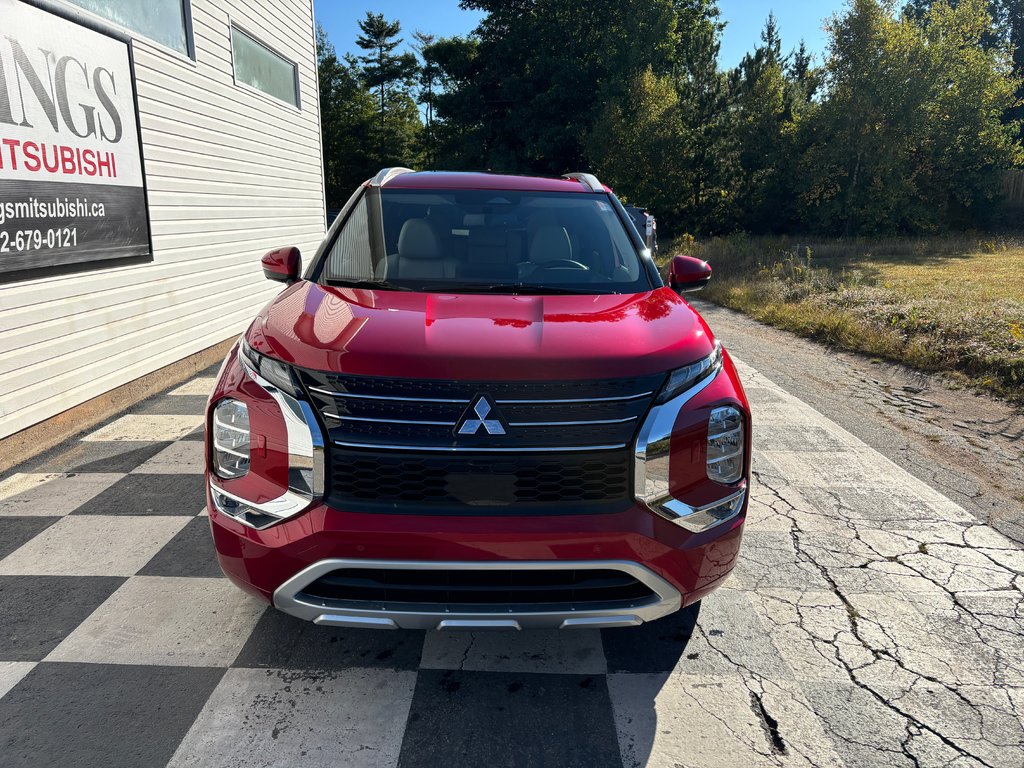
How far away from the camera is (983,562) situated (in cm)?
345

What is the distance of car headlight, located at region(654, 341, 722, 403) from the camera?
2.31 m

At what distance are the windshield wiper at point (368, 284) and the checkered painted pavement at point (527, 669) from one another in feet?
4.61

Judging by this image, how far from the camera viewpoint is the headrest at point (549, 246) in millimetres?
3443

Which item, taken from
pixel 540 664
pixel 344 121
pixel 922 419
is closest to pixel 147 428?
pixel 540 664

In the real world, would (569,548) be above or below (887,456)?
above

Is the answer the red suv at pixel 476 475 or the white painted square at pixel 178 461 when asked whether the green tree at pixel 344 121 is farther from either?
the red suv at pixel 476 475

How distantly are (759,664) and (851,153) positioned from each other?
926 inches

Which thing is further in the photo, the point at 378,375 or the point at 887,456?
the point at 887,456

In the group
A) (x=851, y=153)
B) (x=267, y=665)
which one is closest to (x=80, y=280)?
(x=267, y=665)

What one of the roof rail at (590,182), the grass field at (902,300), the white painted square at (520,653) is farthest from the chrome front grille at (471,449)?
the grass field at (902,300)

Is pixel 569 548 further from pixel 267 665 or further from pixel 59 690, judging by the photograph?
pixel 59 690

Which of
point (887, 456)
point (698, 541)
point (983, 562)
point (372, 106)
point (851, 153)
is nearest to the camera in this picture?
point (698, 541)

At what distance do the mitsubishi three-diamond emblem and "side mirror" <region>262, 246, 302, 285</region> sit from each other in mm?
1774

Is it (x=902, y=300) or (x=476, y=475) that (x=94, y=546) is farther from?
(x=902, y=300)
